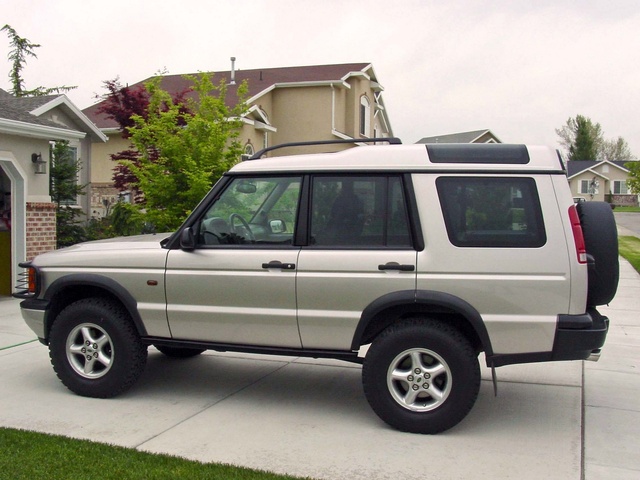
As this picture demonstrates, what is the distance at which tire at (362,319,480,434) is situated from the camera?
485 centimetres

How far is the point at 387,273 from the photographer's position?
4938 mm

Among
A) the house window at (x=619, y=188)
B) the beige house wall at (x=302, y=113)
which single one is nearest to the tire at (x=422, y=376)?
the beige house wall at (x=302, y=113)

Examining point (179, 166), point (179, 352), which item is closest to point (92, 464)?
point (179, 352)

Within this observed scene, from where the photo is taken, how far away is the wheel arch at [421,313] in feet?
15.7

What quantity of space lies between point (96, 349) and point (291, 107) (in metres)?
22.2

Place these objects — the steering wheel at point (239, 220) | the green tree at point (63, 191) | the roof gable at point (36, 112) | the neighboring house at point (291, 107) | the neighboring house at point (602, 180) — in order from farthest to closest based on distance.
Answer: the neighboring house at point (602, 180) < the neighboring house at point (291, 107) < the green tree at point (63, 191) < the roof gable at point (36, 112) < the steering wheel at point (239, 220)

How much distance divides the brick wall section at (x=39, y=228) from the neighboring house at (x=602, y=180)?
64838mm

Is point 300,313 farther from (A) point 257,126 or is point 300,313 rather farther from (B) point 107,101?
(A) point 257,126

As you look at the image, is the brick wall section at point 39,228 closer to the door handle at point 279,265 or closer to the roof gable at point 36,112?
the roof gable at point 36,112

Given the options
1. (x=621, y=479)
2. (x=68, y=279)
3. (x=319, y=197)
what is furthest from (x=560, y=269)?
(x=68, y=279)

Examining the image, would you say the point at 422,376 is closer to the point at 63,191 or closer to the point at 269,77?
the point at 63,191

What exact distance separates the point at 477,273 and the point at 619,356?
3682 mm

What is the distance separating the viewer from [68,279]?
5.72m

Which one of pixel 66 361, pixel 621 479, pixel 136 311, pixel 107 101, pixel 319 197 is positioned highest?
pixel 107 101
